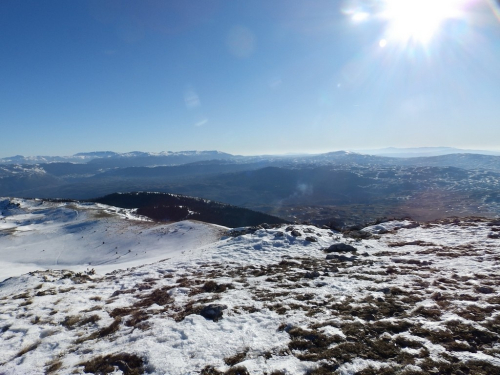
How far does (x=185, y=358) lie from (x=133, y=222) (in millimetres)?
44586

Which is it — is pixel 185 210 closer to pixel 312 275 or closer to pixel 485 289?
pixel 312 275

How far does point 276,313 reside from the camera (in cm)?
1148

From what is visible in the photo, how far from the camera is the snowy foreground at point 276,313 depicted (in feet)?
26.8

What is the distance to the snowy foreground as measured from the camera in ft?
26.8

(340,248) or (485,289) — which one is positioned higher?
(485,289)

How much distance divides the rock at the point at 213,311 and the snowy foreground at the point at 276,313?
0.18 ft

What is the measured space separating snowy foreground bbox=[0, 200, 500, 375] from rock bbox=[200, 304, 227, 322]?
0.06 metres

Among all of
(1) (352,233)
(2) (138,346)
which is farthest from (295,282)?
(1) (352,233)

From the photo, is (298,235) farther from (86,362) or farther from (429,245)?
(86,362)

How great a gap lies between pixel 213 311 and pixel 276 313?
281cm

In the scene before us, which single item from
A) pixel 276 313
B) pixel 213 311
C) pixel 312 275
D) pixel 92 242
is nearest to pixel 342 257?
pixel 312 275

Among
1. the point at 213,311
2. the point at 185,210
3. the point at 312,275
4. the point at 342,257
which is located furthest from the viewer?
the point at 185,210

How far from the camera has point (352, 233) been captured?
29891 mm

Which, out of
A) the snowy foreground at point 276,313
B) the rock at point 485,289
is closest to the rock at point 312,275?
the snowy foreground at point 276,313
